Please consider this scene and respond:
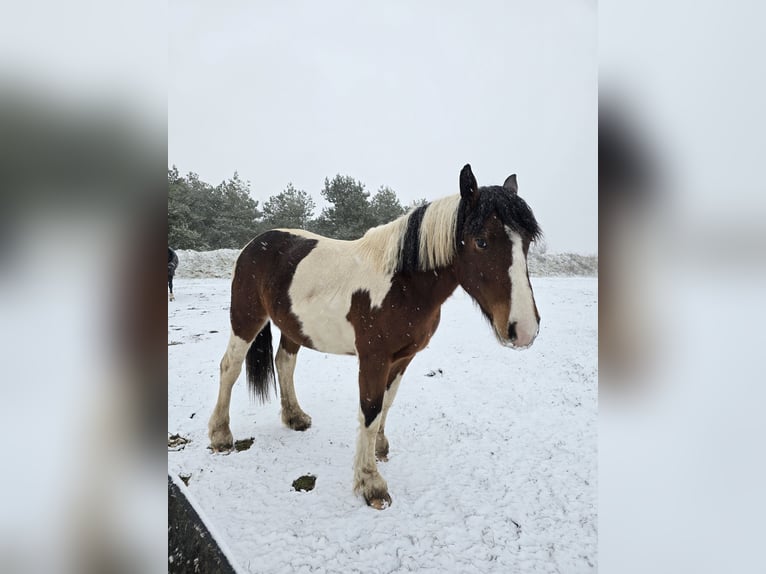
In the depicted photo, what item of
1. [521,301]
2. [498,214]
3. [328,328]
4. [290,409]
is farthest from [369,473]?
[498,214]

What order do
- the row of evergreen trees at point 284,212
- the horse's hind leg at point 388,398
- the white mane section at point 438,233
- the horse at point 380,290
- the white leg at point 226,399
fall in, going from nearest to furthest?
1. the horse at point 380,290
2. the white mane section at point 438,233
3. the horse's hind leg at point 388,398
4. the white leg at point 226,399
5. the row of evergreen trees at point 284,212

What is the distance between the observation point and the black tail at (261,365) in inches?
94.4

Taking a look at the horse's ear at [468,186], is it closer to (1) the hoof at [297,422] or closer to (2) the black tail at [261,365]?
(2) the black tail at [261,365]

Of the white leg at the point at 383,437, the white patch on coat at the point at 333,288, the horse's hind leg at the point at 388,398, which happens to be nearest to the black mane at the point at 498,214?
the white patch on coat at the point at 333,288

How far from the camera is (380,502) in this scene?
1.56m

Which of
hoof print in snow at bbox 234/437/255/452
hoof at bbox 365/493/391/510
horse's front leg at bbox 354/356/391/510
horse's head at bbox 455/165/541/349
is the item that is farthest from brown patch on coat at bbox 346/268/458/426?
hoof print in snow at bbox 234/437/255/452

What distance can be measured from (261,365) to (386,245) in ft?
4.80

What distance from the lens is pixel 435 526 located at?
1.38 meters

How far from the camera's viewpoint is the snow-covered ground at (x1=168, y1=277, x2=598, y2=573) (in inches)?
49.4

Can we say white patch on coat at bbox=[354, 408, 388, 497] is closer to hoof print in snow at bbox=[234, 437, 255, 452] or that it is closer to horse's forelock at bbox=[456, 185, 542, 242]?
hoof print in snow at bbox=[234, 437, 255, 452]
